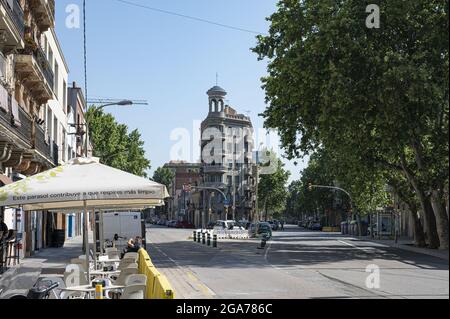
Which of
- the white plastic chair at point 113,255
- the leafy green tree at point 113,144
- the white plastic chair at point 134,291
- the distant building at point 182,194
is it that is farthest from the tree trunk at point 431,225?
the distant building at point 182,194

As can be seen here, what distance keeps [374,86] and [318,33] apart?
3.61 m

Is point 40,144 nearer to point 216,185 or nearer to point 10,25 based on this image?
point 10,25

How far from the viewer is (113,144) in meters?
73.1

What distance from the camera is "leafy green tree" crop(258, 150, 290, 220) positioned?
10606cm

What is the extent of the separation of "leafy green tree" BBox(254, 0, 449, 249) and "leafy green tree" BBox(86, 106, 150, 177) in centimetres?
3823

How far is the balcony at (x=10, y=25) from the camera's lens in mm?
19839

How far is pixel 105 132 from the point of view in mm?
74062

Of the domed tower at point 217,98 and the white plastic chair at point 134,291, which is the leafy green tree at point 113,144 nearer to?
the domed tower at point 217,98

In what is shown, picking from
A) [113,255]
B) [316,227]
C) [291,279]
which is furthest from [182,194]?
[291,279]

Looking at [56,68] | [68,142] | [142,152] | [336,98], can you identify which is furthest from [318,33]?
[142,152]

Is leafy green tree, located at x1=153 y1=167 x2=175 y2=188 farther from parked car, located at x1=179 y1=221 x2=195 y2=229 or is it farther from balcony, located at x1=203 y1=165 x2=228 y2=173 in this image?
parked car, located at x1=179 y1=221 x2=195 y2=229

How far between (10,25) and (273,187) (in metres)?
87.8

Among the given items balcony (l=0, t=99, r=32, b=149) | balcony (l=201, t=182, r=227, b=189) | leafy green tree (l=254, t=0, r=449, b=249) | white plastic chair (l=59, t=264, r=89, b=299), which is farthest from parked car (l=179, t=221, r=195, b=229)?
white plastic chair (l=59, t=264, r=89, b=299)
